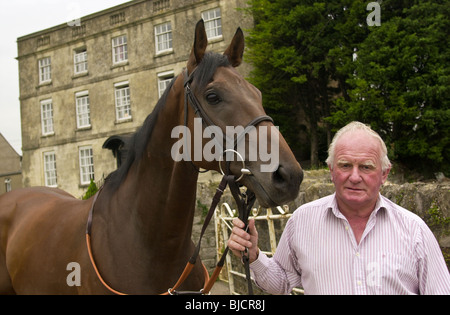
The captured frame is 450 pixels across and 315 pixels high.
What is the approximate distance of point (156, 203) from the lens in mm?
2676

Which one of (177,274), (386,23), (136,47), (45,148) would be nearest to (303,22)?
(386,23)

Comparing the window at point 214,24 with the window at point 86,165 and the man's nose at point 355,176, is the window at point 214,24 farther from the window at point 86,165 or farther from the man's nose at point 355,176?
the man's nose at point 355,176

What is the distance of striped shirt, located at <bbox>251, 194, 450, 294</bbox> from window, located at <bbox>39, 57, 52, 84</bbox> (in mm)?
27934

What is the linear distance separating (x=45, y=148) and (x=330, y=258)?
89.8 feet

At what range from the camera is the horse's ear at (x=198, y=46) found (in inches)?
98.4

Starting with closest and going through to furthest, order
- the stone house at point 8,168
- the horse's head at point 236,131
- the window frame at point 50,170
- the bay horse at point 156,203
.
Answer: the horse's head at point 236,131 → the bay horse at point 156,203 → the window frame at point 50,170 → the stone house at point 8,168

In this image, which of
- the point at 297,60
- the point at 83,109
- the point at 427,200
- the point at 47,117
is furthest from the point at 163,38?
the point at 427,200

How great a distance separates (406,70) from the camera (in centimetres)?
1308

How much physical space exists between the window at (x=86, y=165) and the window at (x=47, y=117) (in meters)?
3.44

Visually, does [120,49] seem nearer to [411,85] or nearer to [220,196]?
[411,85]

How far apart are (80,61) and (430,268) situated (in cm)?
2685

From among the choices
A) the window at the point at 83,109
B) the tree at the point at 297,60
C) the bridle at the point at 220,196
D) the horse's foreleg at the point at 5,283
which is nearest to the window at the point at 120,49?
the window at the point at 83,109
